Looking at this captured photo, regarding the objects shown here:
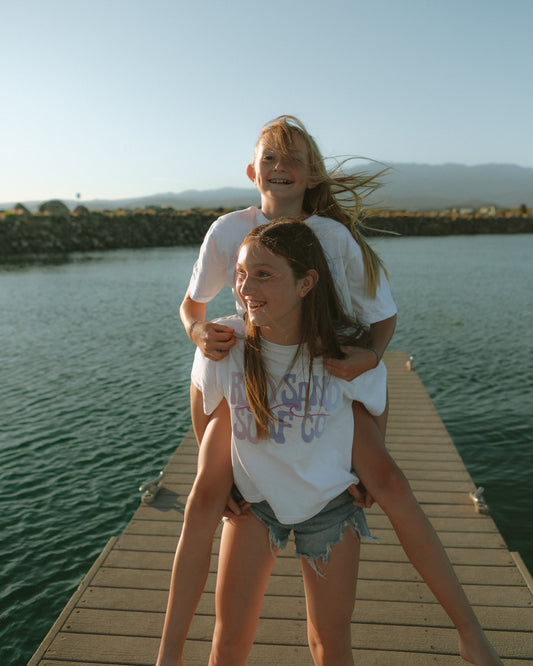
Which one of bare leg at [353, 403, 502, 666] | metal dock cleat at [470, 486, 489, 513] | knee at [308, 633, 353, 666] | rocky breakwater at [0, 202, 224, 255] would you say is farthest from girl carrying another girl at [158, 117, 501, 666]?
rocky breakwater at [0, 202, 224, 255]

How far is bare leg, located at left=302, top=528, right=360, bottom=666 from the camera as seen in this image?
1664mm

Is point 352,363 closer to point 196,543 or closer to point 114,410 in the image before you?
point 196,543

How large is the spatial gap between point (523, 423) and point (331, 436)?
671 centimetres

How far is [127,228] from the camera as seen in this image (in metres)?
48.0

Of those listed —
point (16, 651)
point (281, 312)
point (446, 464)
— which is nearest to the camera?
point (281, 312)

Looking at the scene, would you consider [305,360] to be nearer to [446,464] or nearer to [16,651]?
[16,651]

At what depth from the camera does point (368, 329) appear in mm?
1876

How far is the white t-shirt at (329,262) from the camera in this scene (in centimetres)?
177

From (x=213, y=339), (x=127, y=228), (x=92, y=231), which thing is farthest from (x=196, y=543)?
(x=127, y=228)

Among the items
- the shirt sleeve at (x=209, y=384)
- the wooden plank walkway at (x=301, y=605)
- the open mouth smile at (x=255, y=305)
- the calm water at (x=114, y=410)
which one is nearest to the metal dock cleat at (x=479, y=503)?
the wooden plank walkway at (x=301, y=605)

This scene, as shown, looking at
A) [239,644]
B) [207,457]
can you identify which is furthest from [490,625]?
[207,457]

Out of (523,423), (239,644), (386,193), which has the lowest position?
(523,423)

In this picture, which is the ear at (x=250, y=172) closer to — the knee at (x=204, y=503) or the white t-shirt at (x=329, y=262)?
the white t-shirt at (x=329, y=262)

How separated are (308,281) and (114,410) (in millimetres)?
7097
